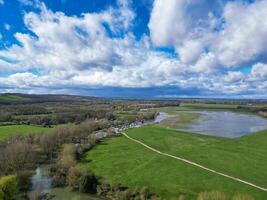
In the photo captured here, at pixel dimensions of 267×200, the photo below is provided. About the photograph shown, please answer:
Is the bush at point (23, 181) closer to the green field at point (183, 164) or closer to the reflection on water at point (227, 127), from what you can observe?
the green field at point (183, 164)

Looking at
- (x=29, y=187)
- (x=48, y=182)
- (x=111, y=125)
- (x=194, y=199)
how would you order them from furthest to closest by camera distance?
(x=111, y=125) → (x=48, y=182) → (x=29, y=187) → (x=194, y=199)

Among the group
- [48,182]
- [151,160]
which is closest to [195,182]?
[151,160]

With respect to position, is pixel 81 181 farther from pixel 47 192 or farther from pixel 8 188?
pixel 8 188

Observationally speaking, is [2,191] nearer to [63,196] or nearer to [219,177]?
[63,196]

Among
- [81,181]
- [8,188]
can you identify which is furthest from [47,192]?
[8,188]

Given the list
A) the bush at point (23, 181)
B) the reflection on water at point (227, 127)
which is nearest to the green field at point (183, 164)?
the bush at point (23, 181)

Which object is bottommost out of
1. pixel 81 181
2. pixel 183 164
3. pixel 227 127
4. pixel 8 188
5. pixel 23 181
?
pixel 227 127

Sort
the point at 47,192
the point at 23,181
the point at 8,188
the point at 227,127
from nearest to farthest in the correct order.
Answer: the point at 8,188
the point at 47,192
the point at 23,181
the point at 227,127
